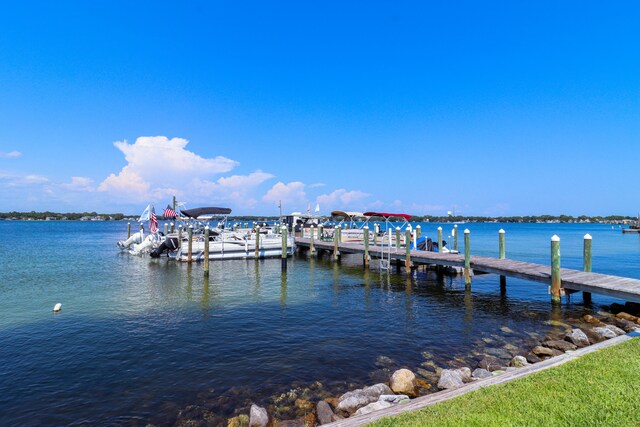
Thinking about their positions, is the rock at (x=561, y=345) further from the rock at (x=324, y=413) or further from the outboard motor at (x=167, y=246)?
the outboard motor at (x=167, y=246)

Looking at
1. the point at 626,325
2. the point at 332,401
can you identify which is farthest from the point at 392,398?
the point at 626,325

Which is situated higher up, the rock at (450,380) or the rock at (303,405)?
the rock at (450,380)

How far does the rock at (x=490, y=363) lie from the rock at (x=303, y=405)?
4712mm

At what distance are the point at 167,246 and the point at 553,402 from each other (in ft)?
114

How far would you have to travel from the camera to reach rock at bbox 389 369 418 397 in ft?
27.3

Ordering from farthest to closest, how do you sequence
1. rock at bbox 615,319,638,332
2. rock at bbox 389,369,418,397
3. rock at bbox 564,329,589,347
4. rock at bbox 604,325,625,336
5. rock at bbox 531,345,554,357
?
rock at bbox 615,319,638,332 → rock at bbox 604,325,625,336 → rock at bbox 564,329,589,347 → rock at bbox 531,345,554,357 → rock at bbox 389,369,418,397

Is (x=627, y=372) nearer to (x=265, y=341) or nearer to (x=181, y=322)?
(x=265, y=341)

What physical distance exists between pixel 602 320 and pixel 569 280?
5.97 feet

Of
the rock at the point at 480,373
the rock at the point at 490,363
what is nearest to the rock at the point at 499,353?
the rock at the point at 490,363

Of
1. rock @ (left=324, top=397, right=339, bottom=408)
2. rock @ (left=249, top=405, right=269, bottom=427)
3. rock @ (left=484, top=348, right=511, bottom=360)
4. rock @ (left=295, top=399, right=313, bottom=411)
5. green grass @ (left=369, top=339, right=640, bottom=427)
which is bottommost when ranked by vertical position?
rock @ (left=295, top=399, right=313, bottom=411)

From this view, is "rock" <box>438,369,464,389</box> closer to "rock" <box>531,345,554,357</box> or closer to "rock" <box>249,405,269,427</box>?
"rock" <box>531,345,554,357</box>

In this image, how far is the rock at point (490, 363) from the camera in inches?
374

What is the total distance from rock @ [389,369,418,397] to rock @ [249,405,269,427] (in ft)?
9.70

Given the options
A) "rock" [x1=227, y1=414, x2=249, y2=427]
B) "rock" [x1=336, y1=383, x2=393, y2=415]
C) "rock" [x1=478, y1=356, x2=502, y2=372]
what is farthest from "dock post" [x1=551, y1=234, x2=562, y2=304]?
"rock" [x1=227, y1=414, x2=249, y2=427]
